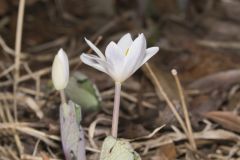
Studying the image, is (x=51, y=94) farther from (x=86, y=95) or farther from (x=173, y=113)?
(x=173, y=113)

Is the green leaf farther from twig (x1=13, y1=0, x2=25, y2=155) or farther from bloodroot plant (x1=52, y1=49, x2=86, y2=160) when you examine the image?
twig (x1=13, y1=0, x2=25, y2=155)

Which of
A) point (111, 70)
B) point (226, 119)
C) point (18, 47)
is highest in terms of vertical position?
point (18, 47)

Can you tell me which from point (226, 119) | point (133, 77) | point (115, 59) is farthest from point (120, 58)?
point (133, 77)

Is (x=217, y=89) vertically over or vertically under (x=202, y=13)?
under

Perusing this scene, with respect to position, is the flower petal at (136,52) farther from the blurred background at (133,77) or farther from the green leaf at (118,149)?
the blurred background at (133,77)

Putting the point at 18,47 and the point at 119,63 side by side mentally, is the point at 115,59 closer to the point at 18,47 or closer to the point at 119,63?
the point at 119,63

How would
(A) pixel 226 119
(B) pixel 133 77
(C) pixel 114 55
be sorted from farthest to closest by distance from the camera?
1. (B) pixel 133 77
2. (A) pixel 226 119
3. (C) pixel 114 55

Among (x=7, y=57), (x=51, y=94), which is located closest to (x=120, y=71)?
(x=51, y=94)
